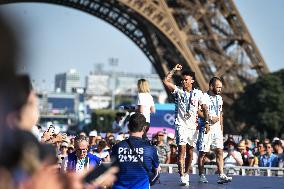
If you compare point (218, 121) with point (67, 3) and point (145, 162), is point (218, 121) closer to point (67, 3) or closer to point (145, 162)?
point (145, 162)

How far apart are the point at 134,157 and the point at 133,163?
5 cm

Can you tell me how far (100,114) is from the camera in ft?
297

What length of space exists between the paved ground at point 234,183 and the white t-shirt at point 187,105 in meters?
0.81

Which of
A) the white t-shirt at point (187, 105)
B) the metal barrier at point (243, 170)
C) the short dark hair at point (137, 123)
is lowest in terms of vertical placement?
the metal barrier at point (243, 170)

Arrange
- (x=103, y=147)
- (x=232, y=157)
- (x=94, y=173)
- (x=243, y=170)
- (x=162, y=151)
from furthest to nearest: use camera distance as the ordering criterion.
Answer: (x=232, y=157), (x=162, y=151), (x=243, y=170), (x=103, y=147), (x=94, y=173)

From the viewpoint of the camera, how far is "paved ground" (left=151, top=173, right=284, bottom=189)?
30.9ft

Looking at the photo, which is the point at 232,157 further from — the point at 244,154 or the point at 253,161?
the point at 244,154

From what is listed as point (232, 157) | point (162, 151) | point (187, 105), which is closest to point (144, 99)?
point (187, 105)

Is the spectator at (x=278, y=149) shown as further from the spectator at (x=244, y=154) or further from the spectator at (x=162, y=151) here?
the spectator at (x=162, y=151)

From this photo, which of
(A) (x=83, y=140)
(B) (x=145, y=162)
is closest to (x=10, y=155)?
(B) (x=145, y=162)

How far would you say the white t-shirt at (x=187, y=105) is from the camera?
930 cm

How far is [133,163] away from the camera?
5914mm

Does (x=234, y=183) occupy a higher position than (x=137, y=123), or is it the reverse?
(x=137, y=123)

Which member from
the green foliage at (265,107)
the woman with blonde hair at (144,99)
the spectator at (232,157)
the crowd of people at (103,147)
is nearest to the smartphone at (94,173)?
the crowd of people at (103,147)
